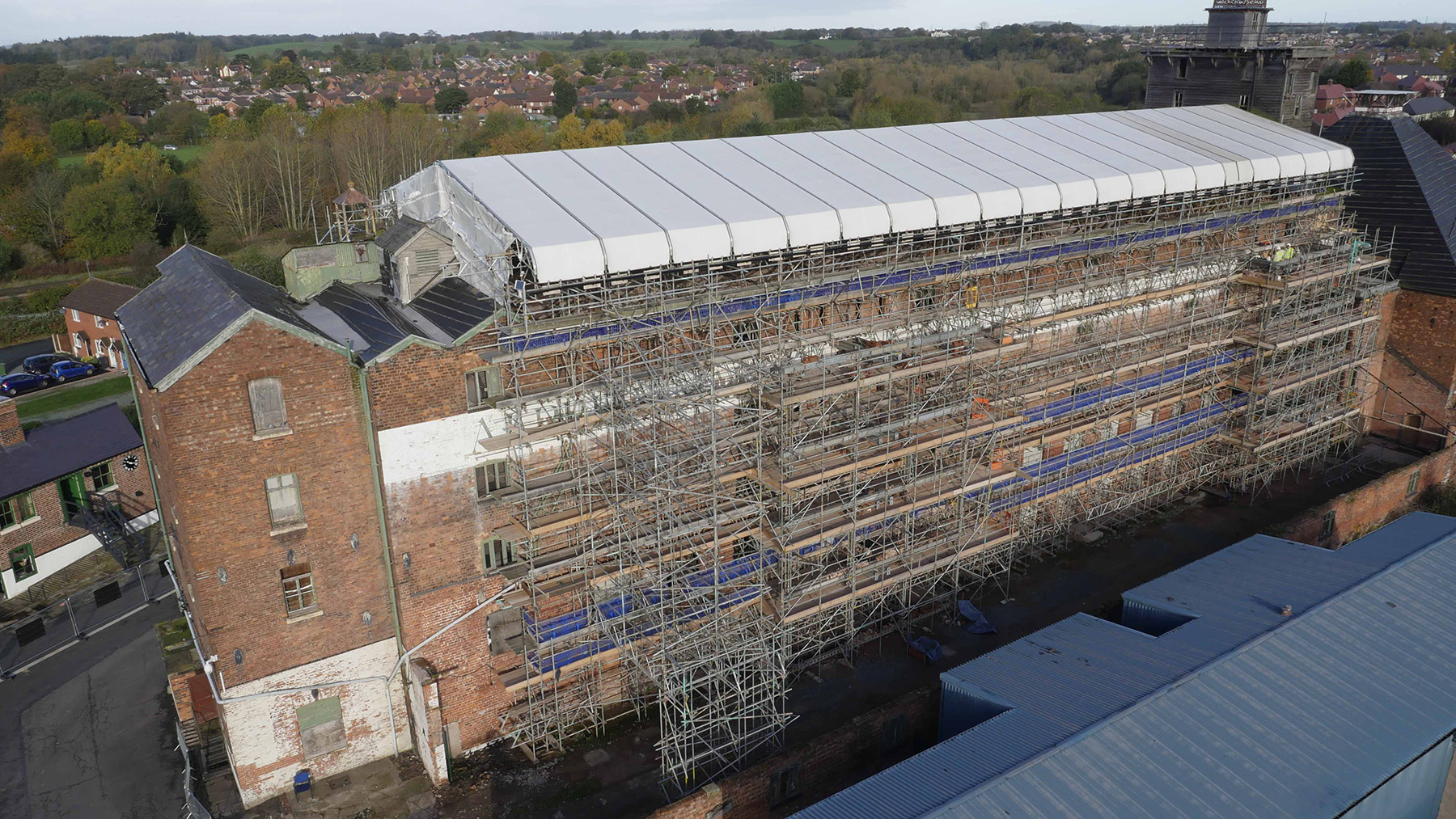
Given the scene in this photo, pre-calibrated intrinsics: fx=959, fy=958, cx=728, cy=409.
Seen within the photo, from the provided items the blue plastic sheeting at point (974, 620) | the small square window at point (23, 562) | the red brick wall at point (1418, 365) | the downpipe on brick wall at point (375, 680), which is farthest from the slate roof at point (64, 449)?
the red brick wall at point (1418, 365)

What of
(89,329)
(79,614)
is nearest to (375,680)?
(79,614)

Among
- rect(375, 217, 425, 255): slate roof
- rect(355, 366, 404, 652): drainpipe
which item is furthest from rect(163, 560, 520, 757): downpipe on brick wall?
rect(375, 217, 425, 255): slate roof

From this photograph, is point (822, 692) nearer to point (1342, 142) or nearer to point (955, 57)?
point (1342, 142)

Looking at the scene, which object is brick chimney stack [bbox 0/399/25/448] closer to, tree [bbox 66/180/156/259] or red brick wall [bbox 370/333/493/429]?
red brick wall [bbox 370/333/493/429]

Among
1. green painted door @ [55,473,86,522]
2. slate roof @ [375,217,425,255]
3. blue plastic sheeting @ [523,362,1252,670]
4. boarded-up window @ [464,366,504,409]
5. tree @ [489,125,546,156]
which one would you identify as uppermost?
slate roof @ [375,217,425,255]

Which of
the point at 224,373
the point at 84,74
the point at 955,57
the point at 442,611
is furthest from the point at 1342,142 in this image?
the point at 955,57
